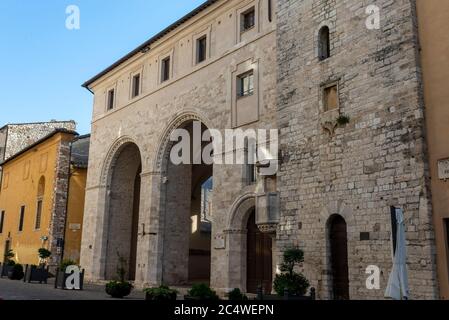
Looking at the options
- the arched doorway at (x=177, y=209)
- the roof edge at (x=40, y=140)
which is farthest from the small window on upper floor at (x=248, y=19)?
the roof edge at (x=40, y=140)

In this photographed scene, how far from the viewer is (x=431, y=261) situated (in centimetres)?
988

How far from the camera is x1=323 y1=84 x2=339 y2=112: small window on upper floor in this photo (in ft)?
41.0

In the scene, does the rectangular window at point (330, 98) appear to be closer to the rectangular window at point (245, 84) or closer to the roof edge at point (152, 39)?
the rectangular window at point (245, 84)

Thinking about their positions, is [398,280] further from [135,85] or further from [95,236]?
[95,236]

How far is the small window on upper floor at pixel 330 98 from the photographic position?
12500 mm

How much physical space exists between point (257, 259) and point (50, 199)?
15.7 m

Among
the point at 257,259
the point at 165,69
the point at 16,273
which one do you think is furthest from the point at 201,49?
the point at 16,273

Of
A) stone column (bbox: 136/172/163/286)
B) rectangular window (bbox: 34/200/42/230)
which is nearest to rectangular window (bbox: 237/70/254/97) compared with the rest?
stone column (bbox: 136/172/163/286)

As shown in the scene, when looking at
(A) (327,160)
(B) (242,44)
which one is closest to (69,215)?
(B) (242,44)

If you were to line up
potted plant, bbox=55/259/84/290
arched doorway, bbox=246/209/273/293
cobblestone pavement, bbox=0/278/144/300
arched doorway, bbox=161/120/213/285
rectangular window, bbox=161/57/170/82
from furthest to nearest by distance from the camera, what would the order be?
rectangular window, bbox=161/57/170/82 → arched doorway, bbox=161/120/213/285 → potted plant, bbox=55/259/84/290 → arched doorway, bbox=246/209/273/293 → cobblestone pavement, bbox=0/278/144/300

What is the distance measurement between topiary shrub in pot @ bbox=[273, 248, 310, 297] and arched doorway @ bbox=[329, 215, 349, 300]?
72 centimetres

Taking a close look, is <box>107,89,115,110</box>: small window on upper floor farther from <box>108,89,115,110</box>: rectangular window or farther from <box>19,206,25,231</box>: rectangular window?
<box>19,206,25,231</box>: rectangular window

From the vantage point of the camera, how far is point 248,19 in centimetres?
1728

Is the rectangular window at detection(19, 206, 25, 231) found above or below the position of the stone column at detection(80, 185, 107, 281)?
above
